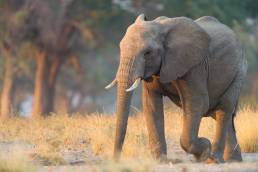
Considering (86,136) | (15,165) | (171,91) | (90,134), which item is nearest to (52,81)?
(86,136)

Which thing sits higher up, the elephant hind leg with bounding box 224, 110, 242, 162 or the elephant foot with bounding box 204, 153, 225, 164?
the elephant hind leg with bounding box 224, 110, 242, 162

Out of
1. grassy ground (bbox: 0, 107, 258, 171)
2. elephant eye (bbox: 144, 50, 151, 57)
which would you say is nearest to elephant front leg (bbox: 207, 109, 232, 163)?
grassy ground (bbox: 0, 107, 258, 171)

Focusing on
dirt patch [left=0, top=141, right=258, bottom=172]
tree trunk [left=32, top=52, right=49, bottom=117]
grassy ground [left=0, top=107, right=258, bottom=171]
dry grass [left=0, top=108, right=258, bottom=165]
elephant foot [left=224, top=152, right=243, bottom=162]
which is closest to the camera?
dirt patch [left=0, top=141, right=258, bottom=172]

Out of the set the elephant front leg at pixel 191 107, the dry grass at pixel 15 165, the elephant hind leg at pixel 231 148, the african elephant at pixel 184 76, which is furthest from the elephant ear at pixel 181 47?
the dry grass at pixel 15 165

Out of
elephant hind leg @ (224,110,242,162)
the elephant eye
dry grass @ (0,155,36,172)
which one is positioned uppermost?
the elephant eye

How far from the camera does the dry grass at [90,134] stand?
12453mm

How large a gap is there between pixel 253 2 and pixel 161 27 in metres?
27.1

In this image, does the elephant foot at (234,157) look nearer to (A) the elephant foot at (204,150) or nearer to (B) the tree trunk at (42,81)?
(A) the elephant foot at (204,150)

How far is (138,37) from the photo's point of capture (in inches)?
438

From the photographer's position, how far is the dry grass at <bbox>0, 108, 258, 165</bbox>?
12453mm

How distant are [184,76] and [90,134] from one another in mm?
3326

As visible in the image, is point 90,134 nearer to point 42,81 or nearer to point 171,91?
point 171,91

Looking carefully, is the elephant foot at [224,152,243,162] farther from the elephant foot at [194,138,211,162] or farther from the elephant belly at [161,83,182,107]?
the elephant belly at [161,83,182,107]

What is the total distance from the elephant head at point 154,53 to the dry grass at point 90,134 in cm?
89
